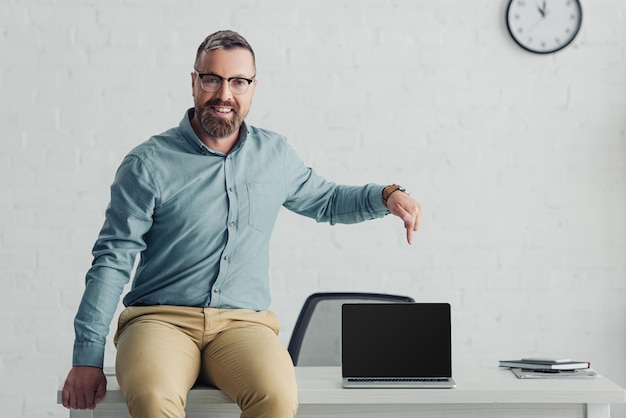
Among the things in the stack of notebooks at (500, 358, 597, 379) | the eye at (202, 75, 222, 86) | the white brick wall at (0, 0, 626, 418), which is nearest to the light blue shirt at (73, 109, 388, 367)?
the eye at (202, 75, 222, 86)

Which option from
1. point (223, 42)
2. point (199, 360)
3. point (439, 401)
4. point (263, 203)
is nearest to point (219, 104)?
point (223, 42)

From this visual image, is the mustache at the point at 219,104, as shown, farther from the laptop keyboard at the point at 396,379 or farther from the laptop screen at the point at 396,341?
the laptop keyboard at the point at 396,379

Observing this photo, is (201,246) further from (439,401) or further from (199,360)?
(439,401)

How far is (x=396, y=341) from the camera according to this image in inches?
75.3

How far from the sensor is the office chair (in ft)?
9.15

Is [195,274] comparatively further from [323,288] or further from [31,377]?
[31,377]

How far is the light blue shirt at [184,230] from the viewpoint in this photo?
1938 millimetres

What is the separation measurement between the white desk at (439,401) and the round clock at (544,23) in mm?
2124

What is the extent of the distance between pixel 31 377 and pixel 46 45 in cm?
138

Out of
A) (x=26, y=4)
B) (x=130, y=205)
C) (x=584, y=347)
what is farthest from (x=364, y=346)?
(x=26, y=4)

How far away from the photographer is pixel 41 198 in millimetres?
3643

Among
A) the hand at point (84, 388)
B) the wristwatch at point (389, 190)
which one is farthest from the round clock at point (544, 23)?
the hand at point (84, 388)

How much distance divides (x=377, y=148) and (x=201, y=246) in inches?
71.2

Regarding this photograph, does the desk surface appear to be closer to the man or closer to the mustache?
the man
